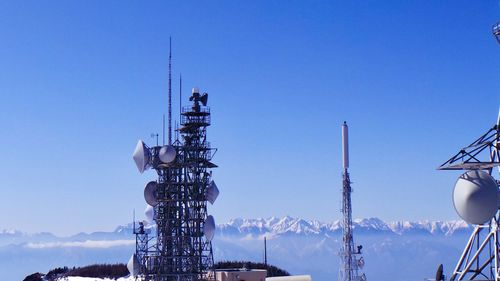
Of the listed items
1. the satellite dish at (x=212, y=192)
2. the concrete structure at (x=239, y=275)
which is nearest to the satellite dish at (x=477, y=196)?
the satellite dish at (x=212, y=192)

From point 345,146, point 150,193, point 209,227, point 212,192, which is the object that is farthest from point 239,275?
point 345,146

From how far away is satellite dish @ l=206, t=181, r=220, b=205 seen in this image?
66188mm

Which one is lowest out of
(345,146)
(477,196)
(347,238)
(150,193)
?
(347,238)

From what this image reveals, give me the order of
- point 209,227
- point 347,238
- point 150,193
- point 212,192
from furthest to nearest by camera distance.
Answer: point 347,238, point 212,192, point 150,193, point 209,227

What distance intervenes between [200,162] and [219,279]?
1129cm

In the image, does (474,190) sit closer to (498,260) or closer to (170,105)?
(498,260)

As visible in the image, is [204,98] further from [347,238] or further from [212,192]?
[347,238]

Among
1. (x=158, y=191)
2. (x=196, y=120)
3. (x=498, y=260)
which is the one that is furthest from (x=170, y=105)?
(x=498, y=260)

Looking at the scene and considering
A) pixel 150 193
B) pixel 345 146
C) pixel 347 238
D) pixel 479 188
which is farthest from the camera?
pixel 345 146

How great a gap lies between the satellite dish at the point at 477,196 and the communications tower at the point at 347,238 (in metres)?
33.1

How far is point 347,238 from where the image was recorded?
78.4 meters

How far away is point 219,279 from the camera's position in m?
69.8

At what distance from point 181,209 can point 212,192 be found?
9.88 ft

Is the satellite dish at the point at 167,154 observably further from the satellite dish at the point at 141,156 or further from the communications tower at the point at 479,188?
the communications tower at the point at 479,188
